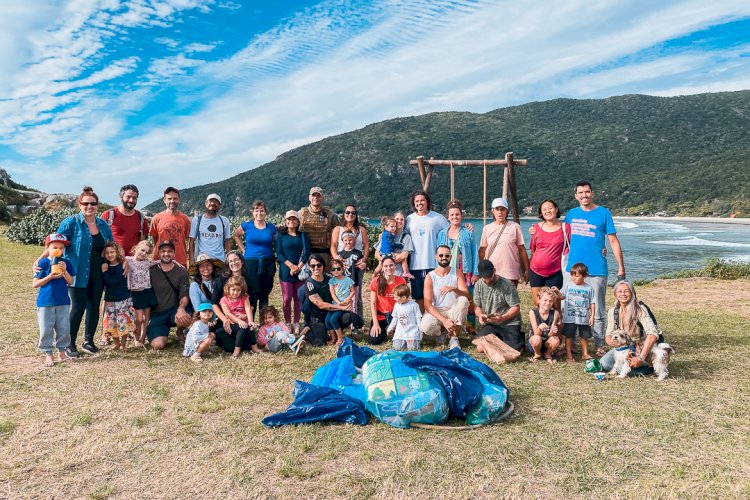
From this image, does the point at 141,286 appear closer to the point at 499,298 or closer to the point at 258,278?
the point at 258,278

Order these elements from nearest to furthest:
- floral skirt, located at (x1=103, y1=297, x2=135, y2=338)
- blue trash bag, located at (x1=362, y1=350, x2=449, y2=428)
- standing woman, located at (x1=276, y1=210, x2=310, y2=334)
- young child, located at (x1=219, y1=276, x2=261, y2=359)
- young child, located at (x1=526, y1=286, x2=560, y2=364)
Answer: blue trash bag, located at (x1=362, y1=350, x2=449, y2=428), young child, located at (x1=526, y1=286, x2=560, y2=364), young child, located at (x1=219, y1=276, x2=261, y2=359), floral skirt, located at (x1=103, y1=297, x2=135, y2=338), standing woman, located at (x1=276, y1=210, x2=310, y2=334)

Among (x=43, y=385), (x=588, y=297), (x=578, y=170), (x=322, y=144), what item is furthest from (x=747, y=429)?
(x=322, y=144)

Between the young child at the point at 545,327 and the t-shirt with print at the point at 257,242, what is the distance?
137 inches

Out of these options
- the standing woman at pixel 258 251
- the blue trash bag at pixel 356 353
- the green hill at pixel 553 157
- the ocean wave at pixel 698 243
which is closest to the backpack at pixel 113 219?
the standing woman at pixel 258 251

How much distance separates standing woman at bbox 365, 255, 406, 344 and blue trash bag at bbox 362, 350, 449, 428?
2.45 metres

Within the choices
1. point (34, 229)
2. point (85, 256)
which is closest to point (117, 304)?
point (85, 256)

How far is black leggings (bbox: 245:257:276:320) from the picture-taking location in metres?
6.88

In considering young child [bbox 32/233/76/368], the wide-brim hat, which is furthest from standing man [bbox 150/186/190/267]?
young child [bbox 32/233/76/368]

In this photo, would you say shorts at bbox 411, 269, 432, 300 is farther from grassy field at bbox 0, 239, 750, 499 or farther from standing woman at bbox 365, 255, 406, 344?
grassy field at bbox 0, 239, 750, 499

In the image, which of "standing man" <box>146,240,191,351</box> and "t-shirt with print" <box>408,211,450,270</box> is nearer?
"standing man" <box>146,240,191,351</box>

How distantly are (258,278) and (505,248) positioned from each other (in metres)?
3.21

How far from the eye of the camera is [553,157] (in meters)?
85.7

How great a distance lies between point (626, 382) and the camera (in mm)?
5242

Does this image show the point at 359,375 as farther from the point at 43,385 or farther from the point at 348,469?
the point at 43,385
